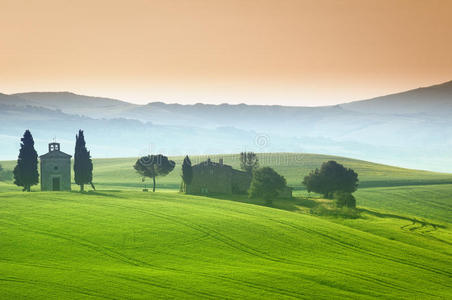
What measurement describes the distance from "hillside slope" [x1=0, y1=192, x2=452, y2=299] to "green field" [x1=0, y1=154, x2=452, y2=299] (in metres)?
0.10

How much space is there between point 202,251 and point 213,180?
52.9 m

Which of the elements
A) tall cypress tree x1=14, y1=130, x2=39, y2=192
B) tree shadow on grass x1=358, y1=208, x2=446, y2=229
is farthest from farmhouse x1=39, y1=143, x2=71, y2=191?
tree shadow on grass x1=358, y1=208, x2=446, y2=229

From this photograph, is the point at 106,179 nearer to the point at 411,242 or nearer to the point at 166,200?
the point at 166,200

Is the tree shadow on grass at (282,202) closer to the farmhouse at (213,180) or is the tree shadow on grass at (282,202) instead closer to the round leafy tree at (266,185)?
the round leafy tree at (266,185)

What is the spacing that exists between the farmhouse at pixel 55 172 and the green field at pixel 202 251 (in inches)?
345

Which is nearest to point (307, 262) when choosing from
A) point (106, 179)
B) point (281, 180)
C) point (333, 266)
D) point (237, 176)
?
point (333, 266)

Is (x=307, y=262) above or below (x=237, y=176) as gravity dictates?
below

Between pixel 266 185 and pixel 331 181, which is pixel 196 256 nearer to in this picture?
pixel 266 185

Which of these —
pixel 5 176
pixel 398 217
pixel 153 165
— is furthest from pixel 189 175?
pixel 5 176

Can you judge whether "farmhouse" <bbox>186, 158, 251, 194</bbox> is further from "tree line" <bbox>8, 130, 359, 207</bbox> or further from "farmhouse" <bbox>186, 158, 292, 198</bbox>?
"tree line" <bbox>8, 130, 359, 207</bbox>

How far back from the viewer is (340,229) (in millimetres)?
60094

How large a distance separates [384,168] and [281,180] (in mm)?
83463

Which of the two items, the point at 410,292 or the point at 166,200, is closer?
the point at 410,292

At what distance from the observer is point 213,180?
9925 cm
